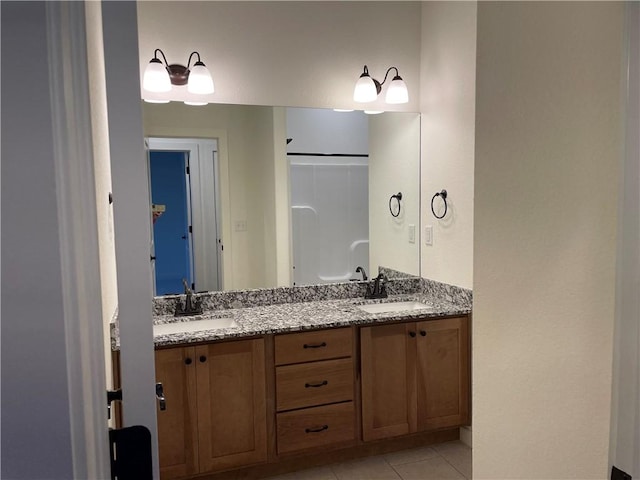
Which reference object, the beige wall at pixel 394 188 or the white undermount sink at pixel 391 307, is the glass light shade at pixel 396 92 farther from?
the white undermount sink at pixel 391 307

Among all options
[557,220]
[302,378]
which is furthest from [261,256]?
[557,220]

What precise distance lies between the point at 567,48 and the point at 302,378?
1905 mm

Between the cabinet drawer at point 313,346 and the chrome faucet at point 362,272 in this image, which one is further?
the chrome faucet at point 362,272

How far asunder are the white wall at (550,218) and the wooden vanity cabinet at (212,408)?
1522 mm

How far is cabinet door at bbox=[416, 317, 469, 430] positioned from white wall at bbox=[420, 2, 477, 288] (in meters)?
0.29

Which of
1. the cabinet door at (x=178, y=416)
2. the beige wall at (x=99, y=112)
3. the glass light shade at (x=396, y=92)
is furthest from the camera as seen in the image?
the glass light shade at (x=396, y=92)

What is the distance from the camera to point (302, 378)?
243 centimetres

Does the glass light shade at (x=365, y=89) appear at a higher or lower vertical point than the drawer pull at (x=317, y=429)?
higher

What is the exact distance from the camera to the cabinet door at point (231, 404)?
2277mm

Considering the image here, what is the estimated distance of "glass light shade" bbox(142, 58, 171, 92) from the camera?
245 cm

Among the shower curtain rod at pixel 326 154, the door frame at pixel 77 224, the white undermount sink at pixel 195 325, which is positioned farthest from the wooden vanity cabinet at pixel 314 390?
the door frame at pixel 77 224

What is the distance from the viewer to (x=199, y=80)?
8.36ft

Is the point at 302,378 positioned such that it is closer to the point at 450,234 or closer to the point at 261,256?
the point at 261,256

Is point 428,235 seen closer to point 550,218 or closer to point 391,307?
point 391,307
